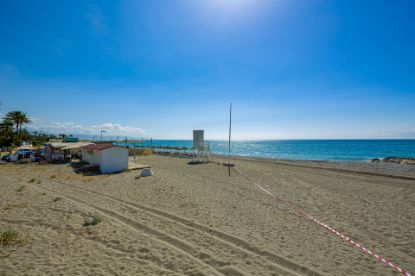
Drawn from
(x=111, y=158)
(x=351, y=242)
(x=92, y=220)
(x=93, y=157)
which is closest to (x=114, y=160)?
(x=111, y=158)

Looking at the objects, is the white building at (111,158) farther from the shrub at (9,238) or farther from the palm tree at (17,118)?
the palm tree at (17,118)

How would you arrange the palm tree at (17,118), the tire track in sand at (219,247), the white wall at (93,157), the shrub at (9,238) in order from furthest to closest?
1. the palm tree at (17,118)
2. the white wall at (93,157)
3. the shrub at (9,238)
4. the tire track in sand at (219,247)

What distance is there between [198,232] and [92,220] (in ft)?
11.9

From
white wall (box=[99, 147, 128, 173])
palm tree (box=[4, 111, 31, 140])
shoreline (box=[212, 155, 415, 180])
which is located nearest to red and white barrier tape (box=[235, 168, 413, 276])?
white wall (box=[99, 147, 128, 173])

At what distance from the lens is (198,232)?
6.62 meters

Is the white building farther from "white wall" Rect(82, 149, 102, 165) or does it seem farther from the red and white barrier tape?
the red and white barrier tape

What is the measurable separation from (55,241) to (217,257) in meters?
4.35

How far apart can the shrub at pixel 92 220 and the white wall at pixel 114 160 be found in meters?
11.9

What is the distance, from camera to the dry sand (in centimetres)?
477

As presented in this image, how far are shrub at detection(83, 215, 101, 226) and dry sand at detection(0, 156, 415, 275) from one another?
197mm

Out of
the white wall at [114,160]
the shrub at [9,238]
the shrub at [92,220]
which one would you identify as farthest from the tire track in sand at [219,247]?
the white wall at [114,160]

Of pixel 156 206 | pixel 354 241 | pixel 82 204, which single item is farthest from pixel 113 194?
pixel 354 241

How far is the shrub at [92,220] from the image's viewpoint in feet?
22.9

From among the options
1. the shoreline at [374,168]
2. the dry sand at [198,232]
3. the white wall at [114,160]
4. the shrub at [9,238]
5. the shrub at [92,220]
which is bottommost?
the shoreline at [374,168]
